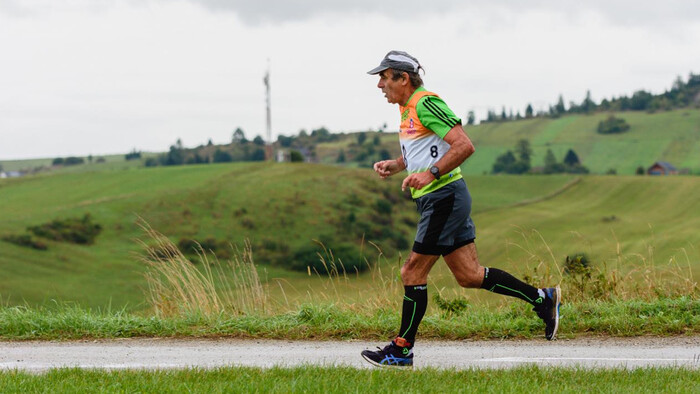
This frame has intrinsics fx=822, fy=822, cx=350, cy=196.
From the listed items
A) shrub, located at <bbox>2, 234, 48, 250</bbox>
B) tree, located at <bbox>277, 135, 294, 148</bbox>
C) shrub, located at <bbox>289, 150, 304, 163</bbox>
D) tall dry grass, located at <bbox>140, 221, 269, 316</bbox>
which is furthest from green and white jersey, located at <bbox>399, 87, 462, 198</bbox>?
tree, located at <bbox>277, 135, 294, 148</bbox>

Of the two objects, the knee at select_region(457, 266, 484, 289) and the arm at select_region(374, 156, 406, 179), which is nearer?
the knee at select_region(457, 266, 484, 289)

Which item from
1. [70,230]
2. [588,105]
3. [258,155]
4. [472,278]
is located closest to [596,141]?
[588,105]

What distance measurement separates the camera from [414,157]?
5672mm

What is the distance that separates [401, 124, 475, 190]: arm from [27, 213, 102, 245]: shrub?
96.6 m

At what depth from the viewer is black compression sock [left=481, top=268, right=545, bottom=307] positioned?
6102 millimetres

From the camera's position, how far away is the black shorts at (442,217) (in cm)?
559

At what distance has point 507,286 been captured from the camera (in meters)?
6.18

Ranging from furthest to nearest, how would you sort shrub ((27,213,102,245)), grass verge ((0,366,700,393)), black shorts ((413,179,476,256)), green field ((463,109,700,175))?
green field ((463,109,700,175)) → shrub ((27,213,102,245)) → black shorts ((413,179,476,256)) → grass verge ((0,366,700,393))

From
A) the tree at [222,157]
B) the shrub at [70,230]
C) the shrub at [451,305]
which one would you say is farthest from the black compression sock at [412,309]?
the tree at [222,157]

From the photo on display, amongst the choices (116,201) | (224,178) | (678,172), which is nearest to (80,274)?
(116,201)

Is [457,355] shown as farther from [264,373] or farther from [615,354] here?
[264,373]

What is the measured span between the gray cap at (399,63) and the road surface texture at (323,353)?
205cm

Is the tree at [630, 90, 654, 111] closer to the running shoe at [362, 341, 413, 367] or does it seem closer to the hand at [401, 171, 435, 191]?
the running shoe at [362, 341, 413, 367]

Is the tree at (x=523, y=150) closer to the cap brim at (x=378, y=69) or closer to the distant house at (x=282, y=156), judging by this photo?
the distant house at (x=282, y=156)
